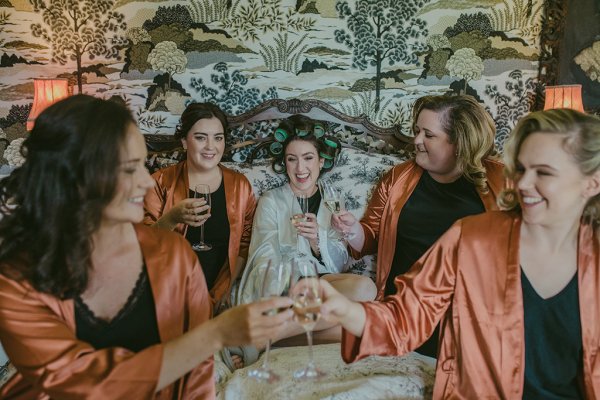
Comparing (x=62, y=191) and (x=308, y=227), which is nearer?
(x=62, y=191)

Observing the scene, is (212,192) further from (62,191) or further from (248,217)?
(62,191)

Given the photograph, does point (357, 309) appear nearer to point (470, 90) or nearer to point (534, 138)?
point (534, 138)

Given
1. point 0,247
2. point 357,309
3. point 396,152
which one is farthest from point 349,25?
point 0,247

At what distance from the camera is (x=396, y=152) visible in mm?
3652

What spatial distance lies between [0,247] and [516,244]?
4.83 feet

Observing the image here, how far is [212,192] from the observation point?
3199mm

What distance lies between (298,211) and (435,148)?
855 mm

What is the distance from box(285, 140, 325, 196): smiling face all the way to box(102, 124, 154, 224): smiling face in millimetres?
1687

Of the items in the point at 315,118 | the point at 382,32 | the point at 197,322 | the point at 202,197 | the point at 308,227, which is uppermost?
the point at 382,32

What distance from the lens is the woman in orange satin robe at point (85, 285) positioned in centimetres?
126

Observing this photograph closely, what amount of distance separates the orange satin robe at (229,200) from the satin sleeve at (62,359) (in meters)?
1.80

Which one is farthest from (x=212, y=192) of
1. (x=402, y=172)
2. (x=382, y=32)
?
(x=382, y=32)

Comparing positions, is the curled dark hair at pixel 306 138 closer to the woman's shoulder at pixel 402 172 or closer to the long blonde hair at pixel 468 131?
the woman's shoulder at pixel 402 172

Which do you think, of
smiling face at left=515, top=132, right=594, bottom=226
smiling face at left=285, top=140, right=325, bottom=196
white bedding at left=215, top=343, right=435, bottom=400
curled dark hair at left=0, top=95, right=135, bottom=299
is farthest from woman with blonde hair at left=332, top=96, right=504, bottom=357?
curled dark hair at left=0, top=95, right=135, bottom=299
